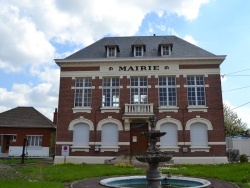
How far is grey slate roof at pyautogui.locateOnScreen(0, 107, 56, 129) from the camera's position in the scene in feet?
109

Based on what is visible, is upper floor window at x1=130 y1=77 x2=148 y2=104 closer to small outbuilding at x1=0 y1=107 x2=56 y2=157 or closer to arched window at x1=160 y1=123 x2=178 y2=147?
arched window at x1=160 y1=123 x2=178 y2=147

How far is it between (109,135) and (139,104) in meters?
3.79

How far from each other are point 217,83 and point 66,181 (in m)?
16.5

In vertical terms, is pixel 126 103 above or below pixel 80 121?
above

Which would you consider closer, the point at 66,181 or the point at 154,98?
the point at 66,181

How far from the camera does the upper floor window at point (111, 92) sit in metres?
25.2

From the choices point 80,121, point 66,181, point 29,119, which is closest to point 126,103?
point 80,121

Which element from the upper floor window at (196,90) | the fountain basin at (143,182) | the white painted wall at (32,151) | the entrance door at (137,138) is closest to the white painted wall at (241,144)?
the upper floor window at (196,90)

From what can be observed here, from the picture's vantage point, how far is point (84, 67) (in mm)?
25750

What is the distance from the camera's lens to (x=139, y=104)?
24094 millimetres

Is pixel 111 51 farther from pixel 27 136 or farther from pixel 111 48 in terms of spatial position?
pixel 27 136

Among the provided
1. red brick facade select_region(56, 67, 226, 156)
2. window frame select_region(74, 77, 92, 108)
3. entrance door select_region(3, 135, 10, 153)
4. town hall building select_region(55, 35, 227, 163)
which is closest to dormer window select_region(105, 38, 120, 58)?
town hall building select_region(55, 35, 227, 163)

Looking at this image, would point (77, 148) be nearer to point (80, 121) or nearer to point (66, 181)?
point (80, 121)

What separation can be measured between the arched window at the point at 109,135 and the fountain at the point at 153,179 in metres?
10.8
